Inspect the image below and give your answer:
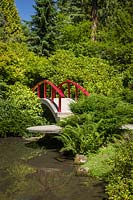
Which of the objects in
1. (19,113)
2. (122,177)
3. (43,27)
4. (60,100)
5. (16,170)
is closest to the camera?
(122,177)

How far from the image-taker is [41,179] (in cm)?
1102

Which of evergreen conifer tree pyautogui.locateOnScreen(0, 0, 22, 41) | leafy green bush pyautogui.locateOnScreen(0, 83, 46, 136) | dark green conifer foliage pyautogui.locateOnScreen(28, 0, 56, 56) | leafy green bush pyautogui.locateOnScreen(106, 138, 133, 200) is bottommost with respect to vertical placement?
leafy green bush pyautogui.locateOnScreen(106, 138, 133, 200)

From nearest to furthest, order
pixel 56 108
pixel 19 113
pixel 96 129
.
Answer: pixel 96 129, pixel 56 108, pixel 19 113

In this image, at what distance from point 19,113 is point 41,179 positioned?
814 centimetres

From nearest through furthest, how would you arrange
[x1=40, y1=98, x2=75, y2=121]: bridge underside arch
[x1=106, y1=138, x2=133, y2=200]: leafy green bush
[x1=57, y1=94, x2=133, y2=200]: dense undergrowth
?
[x1=106, y1=138, x2=133, y2=200]: leafy green bush, [x1=57, y1=94, x2=133, y2=200]: dense undergrowth, [x1=40, y1=98, x2=75, y2=121]: bridge underside arch

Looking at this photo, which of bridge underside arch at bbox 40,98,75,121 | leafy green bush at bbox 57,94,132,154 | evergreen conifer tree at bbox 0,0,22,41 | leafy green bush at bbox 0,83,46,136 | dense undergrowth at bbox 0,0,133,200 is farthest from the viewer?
evergreen conifer tree at bbox 0,0,22,41

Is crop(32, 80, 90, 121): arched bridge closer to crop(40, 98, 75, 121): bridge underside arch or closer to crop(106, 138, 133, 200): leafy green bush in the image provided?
crop(40, 98, 75, 121): bridge underside arch

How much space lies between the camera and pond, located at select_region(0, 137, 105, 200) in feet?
31.4

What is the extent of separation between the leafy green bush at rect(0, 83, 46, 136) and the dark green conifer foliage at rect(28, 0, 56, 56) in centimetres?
1132

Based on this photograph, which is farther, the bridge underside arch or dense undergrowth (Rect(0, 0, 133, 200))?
the bridge underside arch

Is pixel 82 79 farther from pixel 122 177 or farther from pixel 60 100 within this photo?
pixel 122 177

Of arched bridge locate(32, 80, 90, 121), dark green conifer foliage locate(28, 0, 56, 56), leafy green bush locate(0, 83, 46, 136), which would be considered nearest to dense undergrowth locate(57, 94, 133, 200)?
arched bridge locate(32, 80, 90, 121)

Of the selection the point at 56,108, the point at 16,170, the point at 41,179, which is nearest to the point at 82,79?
the point at 56,108

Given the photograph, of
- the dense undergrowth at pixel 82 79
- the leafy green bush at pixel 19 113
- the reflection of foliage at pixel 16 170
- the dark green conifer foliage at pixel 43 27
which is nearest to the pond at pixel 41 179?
the reflection of foliage at pixel 16 170
